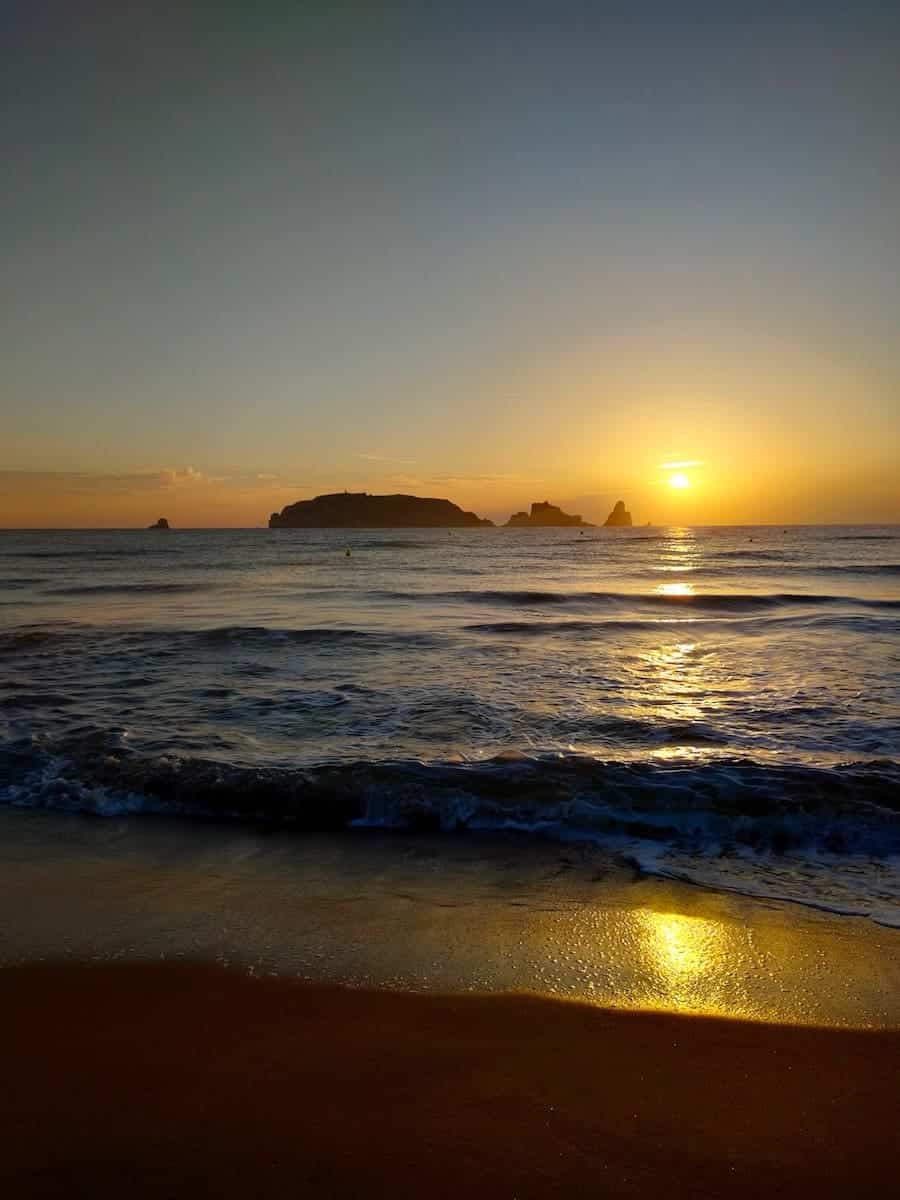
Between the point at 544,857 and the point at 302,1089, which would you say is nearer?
the point at 302,1089

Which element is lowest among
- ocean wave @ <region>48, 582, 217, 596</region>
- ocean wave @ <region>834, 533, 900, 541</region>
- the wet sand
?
the wet sand

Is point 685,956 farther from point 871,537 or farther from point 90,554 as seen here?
point 871,537

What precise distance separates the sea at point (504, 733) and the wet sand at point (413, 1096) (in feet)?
5.80

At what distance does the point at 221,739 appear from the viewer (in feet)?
24.2

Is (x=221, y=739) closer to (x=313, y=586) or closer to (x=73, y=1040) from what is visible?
(x=73, y=1040)

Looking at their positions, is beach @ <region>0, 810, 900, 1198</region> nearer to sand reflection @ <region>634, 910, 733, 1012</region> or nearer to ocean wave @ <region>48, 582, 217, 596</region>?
sand reflection @ <region>634, 910, 733, 1012</region>

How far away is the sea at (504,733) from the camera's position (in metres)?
5.37

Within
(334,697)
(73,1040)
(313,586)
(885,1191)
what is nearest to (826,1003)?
(885,1191)

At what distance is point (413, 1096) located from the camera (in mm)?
2576

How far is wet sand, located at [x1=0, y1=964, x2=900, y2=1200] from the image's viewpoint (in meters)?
2.22

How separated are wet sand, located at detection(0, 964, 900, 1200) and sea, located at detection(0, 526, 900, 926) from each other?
1769 millimetres

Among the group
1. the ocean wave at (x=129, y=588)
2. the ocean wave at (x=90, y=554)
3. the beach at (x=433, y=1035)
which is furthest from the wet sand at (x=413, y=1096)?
the ocean wave at (x=90, y=554)

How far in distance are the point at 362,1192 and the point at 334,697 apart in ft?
23.4

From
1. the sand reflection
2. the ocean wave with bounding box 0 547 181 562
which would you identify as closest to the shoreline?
the sand reflection
